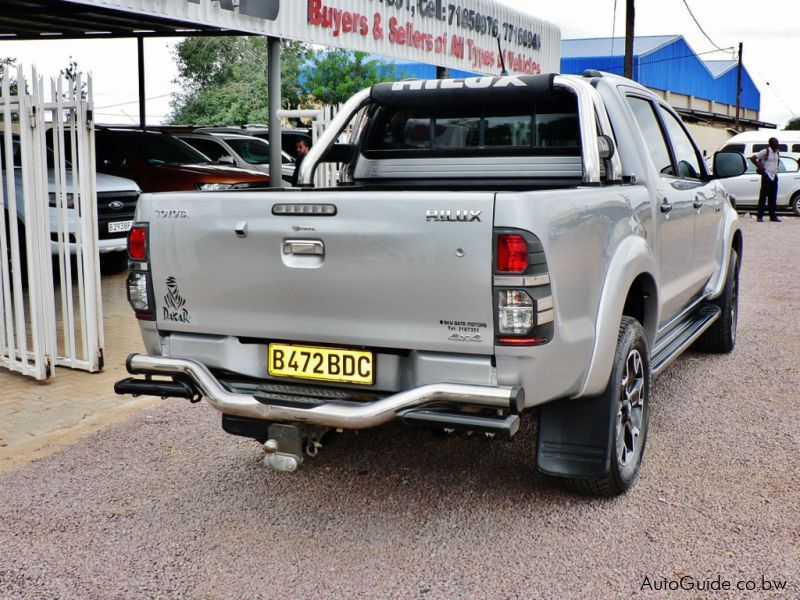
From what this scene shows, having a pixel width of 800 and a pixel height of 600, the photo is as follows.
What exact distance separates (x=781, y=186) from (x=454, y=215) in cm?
2118

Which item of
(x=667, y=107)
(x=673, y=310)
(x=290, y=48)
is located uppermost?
(x=290, y=48)

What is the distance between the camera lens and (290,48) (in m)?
47.4

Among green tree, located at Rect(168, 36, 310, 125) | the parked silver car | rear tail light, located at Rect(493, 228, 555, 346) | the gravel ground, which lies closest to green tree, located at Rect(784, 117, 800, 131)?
green tree, located at Rect(168, 36, 310, 125)

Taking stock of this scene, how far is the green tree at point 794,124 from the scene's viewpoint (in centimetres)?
7469

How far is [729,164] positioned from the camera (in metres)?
5.99

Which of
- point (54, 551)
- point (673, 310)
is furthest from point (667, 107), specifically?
point (54, 551)

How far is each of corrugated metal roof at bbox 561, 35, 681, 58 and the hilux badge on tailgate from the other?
46.6 m

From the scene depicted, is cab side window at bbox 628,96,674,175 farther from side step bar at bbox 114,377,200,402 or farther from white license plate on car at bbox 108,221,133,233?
white license plate on car at bbox 108,221,133,233

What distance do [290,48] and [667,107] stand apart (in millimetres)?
43923

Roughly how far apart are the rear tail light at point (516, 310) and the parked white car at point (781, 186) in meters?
20.2

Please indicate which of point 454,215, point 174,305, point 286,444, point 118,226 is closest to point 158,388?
point 174,305

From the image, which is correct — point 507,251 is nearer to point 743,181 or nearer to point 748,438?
point 748,438

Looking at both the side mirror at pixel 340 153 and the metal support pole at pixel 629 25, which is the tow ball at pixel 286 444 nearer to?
the side mirror at pixel 340 153

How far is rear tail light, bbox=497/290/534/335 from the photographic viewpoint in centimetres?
330
